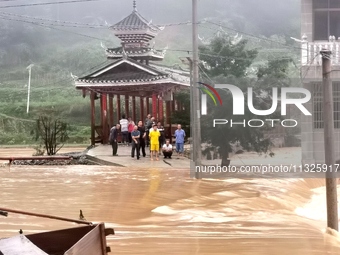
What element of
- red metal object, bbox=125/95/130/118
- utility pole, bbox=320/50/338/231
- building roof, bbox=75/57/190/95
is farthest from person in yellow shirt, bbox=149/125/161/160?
utility pole, bbox=320/50/338/231

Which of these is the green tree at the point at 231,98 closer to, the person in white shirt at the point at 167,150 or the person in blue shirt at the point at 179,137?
the person in blue shirt at the point at 179,137

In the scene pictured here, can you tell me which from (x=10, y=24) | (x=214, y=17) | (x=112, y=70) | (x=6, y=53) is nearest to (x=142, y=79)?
(x=112, y=70)

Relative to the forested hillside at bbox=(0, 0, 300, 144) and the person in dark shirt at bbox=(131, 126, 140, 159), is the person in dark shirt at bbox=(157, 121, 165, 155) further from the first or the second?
the forested hillside at bbox=(0, 0, 300, 144)

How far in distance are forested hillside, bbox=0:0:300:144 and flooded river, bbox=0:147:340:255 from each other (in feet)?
5.45

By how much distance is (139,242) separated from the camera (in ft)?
21.3

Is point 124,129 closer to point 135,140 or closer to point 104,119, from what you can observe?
point 104,119

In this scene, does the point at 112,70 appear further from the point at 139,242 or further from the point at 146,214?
the point at 139,242

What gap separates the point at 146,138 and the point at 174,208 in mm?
2784

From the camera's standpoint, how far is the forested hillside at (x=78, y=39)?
11875mm

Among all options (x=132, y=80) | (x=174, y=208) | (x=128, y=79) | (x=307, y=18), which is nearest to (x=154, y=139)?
(x=132, y=80)

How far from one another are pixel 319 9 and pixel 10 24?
21.9 feet

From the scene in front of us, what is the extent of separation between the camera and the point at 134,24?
11539 mm

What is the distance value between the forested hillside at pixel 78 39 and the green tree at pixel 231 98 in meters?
0.49

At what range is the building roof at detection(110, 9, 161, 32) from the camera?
11.5 m
